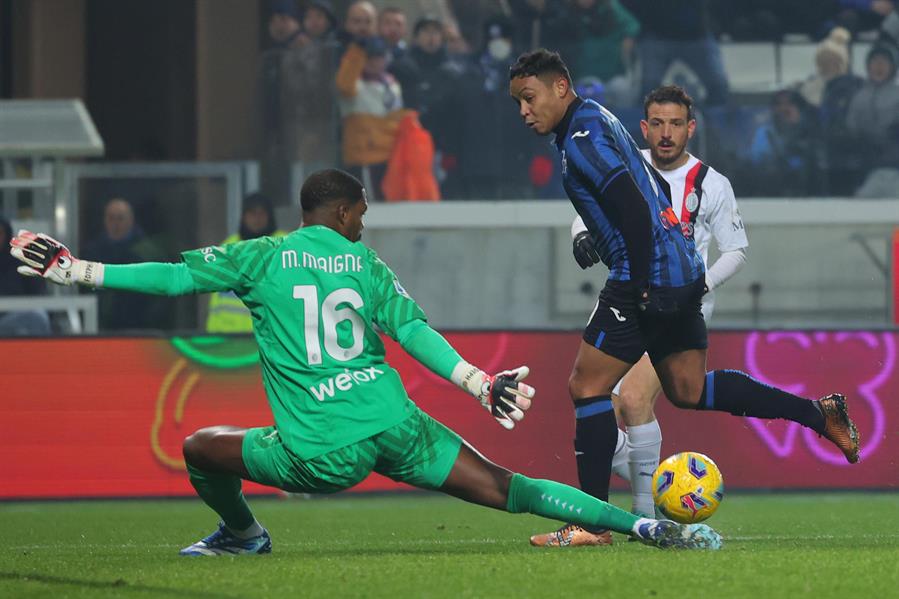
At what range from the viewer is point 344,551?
6613 mm

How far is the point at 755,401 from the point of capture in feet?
22.2

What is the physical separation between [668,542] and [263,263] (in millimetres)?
1788

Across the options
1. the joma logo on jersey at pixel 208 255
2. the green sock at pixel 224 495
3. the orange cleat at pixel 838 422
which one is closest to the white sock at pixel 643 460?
the orange cleat at pixel 838 422

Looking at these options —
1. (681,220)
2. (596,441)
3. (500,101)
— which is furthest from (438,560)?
(500,101)

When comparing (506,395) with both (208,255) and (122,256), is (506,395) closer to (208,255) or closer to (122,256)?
(208,255)

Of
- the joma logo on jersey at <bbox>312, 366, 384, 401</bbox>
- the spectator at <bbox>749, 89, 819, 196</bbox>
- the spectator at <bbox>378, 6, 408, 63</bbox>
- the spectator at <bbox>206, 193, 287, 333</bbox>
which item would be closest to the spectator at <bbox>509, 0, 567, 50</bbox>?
the spectator at <bbox>378, 6, 408, 63</bbox>

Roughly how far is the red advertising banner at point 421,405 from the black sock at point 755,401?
3712 millimetres

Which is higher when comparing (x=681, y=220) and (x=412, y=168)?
(x=412, y=168)

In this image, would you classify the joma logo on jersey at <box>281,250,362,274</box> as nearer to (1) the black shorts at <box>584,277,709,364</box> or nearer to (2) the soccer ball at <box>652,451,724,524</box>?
(1) the black shorts at <box>584,277,709,364</box>

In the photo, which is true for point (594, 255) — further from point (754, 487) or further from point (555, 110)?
point (754, 487)

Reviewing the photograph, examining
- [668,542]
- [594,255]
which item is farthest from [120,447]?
[668,542]

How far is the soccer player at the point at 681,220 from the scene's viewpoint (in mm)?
7391

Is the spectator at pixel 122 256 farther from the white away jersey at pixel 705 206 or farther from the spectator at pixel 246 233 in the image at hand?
the white away jersey at pixel 705 206

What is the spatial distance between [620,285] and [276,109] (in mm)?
7951
